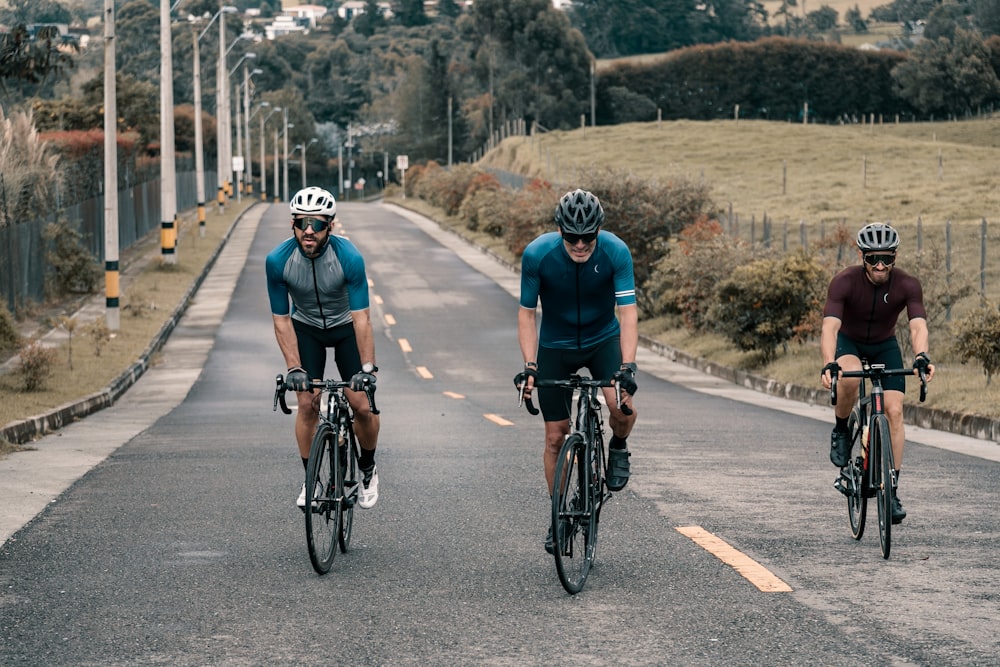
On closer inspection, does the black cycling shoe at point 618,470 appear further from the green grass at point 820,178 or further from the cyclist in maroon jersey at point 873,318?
the green grass at point 820,178

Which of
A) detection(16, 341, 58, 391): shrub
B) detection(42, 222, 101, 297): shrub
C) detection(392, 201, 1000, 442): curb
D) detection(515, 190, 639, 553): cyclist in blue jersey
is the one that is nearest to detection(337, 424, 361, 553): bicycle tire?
detection(515, 190, 639, 553): cyclist in blue jersey

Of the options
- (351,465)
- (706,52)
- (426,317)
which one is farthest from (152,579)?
(706,52)

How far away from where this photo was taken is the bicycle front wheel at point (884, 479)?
8.62 meters

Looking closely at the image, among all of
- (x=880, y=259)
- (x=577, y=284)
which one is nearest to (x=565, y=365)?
(x=577, y=284)

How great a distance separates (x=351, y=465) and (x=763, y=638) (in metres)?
3.11

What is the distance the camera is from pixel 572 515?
770 cm

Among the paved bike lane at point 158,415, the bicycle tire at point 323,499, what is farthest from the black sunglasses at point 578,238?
the paved bike lane at point 158,415

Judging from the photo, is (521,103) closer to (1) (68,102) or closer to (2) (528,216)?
(1) (68,102)

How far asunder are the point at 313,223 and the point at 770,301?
55.1 feet

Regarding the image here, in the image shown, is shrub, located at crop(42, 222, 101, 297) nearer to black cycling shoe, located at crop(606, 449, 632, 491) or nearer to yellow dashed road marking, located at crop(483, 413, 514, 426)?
yellow dashed road marking, located at crop(483, 413, 514, 426)

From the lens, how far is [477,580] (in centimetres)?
818

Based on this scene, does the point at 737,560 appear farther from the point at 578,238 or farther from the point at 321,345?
the point at 321,345

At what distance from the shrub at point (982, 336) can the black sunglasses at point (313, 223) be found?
41.4 ft

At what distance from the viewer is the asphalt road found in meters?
6.80
